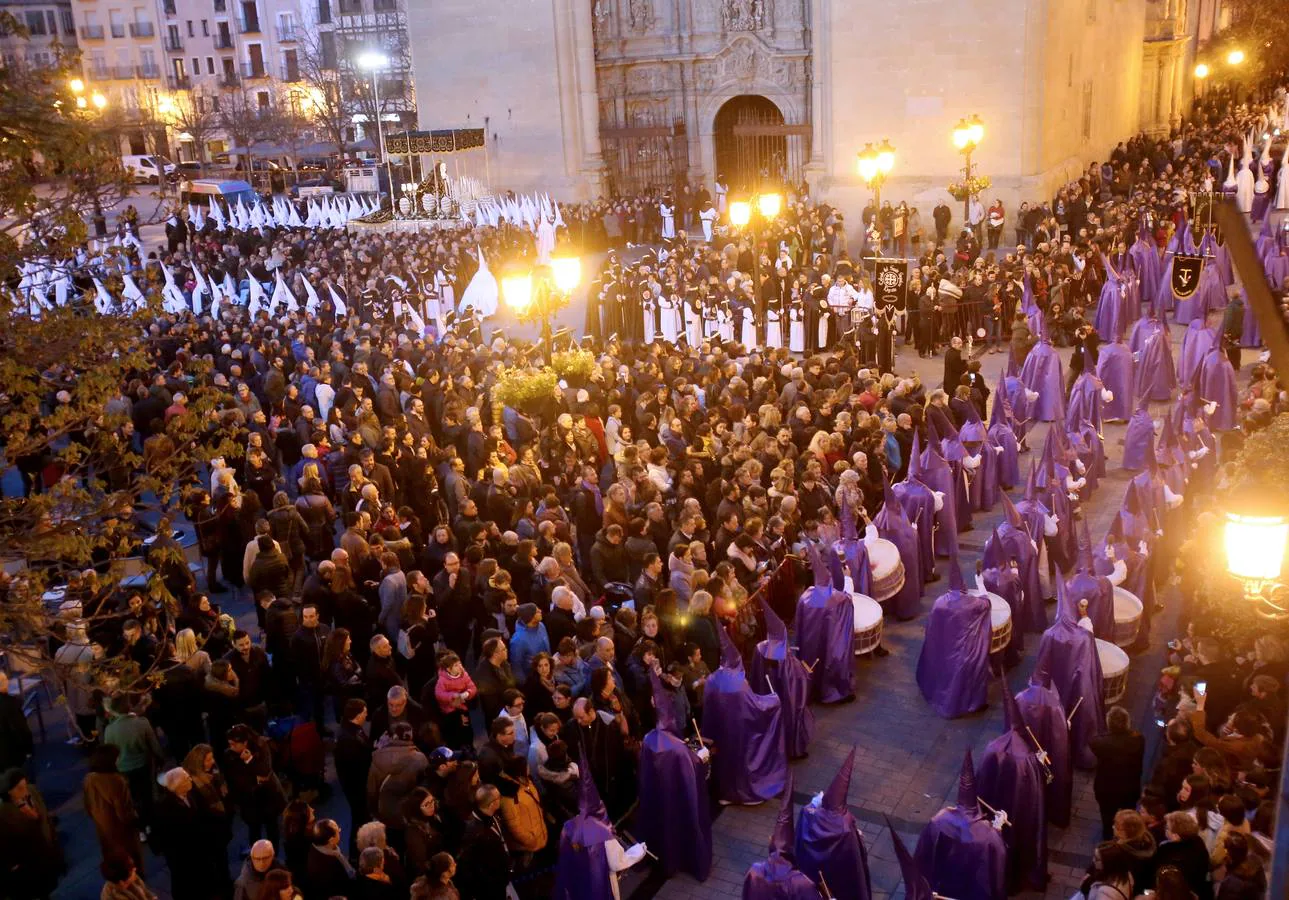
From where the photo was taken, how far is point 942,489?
12.7 meters

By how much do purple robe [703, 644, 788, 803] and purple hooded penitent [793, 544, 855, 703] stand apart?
134 cm

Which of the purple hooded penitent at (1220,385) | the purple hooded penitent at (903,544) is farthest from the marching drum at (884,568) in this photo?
the purple hooded penitent at (1220,385)

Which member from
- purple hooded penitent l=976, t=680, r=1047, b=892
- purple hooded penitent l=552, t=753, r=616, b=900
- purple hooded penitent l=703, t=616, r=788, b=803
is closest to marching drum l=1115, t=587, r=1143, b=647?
purple hooded penitent l=976, t=680, r=1047, b=892

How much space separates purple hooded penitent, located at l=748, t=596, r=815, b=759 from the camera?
890 centimetres

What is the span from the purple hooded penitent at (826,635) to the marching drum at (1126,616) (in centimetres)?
231

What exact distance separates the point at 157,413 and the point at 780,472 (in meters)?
8.28

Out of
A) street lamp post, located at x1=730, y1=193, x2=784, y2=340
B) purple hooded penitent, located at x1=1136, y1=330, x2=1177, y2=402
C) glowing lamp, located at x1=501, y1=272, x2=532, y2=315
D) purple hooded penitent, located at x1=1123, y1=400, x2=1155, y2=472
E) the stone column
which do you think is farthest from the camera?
the stone column

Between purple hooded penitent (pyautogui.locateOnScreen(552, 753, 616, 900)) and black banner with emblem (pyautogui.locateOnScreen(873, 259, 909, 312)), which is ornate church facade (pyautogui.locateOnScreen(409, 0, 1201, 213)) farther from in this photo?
purple hooded penitent (pyautogui.locateOnScreen(552, 753, 616, 900))

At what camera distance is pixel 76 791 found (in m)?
9.52

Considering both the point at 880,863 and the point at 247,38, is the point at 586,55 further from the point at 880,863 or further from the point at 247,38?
the point at 247,38

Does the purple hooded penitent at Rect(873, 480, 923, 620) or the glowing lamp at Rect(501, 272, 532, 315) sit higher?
the glowing lamp at Rect(501, 272, 532, 315)

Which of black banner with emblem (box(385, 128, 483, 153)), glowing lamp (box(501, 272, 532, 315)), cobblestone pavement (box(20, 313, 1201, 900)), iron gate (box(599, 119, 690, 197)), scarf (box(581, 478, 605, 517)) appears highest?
black banner with emblem (box(385, 128, 483, 153))

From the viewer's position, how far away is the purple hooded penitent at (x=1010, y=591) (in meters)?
10.5

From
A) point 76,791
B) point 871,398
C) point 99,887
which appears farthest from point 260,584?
point 871,398
